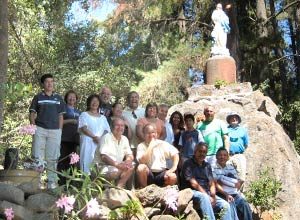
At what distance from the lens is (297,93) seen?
18141 millimetres

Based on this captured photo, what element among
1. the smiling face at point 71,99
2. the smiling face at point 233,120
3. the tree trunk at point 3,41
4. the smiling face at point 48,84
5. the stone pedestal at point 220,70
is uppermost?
the stone pedestal at point 220,70

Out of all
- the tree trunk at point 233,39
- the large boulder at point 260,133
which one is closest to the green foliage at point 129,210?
the large boulder at point 260,133

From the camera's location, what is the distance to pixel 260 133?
408 inches

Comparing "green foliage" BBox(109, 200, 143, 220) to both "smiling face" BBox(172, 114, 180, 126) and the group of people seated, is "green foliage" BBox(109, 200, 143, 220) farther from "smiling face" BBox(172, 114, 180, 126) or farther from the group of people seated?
"smiling face" BBox(172, 114, 180, 126)

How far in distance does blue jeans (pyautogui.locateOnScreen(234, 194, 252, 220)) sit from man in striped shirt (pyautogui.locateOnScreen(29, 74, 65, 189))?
256 centimetres

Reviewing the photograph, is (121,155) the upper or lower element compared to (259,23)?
lower

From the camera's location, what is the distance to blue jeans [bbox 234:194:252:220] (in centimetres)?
700

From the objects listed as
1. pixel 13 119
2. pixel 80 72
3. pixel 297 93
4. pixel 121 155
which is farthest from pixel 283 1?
pixel 121 155

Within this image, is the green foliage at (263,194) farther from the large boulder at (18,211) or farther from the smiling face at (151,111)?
the large boulder at (18,211)

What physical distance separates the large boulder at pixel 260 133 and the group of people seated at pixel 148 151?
2.20 meters

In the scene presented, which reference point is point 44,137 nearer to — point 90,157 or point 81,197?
point 90,157

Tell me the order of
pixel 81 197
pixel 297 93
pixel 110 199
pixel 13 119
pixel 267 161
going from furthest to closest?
1. pixel 297 93
2. pixel 13 119
3. pixel 267 161
4. pixel 110 199
5. pixel 81 197

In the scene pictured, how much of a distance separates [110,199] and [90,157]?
3.80 feet

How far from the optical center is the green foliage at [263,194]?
8.41m
